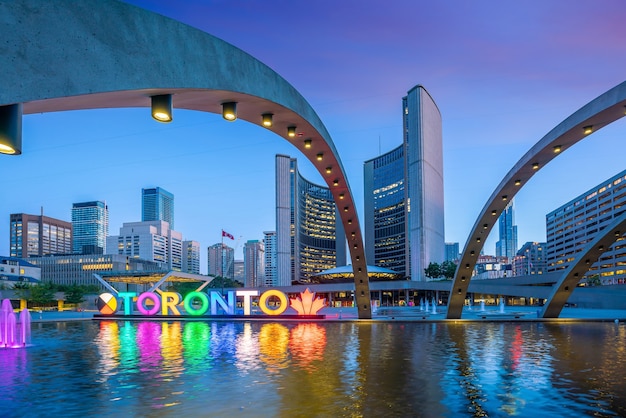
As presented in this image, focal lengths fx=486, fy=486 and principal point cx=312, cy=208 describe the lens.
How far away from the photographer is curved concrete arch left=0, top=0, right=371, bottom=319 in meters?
4.43

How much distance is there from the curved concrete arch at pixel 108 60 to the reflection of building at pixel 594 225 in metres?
143

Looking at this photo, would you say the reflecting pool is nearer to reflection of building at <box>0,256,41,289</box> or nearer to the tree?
reflection of building at <box>0,256,41,289</box>

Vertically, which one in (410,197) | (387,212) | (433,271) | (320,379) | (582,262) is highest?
(410,197)

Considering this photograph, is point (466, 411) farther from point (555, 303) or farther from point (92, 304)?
point (92, 304)

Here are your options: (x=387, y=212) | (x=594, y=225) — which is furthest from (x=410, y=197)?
(x=594, y=225)

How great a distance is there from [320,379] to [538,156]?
17156 millimetres

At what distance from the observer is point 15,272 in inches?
5032

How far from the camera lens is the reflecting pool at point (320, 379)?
10.8 m

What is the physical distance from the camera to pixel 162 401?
11570 millimetres

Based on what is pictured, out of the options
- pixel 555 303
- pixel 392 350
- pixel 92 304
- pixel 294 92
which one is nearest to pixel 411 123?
pixel 92 304

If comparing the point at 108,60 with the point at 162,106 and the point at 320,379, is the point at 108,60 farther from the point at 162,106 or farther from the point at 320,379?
the point at 320,379

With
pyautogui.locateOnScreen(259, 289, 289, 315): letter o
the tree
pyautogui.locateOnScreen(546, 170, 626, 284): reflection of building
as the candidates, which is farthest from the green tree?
pyautogui.locateOnScreen(259, 289, 289, 315): letter o

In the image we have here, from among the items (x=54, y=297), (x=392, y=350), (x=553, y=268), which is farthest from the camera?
(x=553, y=268)

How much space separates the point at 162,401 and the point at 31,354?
13.6 metres
